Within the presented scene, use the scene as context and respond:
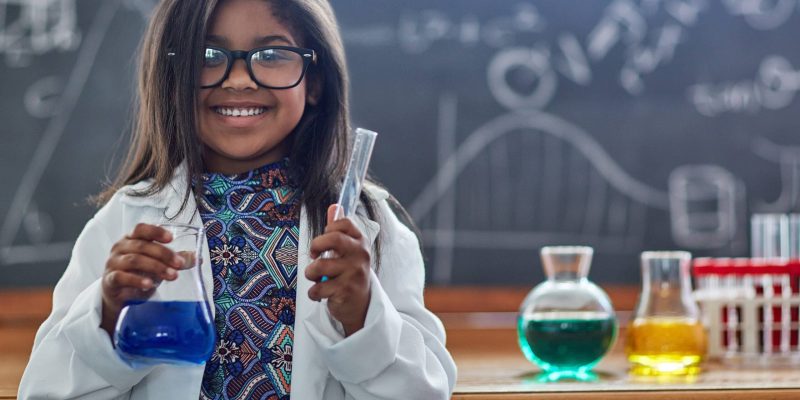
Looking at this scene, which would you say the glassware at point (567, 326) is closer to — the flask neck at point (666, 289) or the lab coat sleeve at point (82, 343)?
the flask neck at point (666, 289)

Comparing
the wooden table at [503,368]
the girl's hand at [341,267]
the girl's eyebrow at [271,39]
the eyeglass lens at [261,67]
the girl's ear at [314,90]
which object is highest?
the girl's eyebrow at [271,39]

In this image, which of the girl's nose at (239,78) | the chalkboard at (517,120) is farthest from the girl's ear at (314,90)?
the chalkboard at (517,120)

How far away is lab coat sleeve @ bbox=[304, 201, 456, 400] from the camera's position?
1.03 meters

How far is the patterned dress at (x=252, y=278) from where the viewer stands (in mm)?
1141

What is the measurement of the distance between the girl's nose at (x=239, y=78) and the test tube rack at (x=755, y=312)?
2.69 ft

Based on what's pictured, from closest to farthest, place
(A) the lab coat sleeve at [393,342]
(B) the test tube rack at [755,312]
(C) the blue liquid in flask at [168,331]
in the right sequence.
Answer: (C) the blue liquid in flask at [168,331], (A) the lab coat sleeve at [393,342], (B) the test tube rack at [755,312]

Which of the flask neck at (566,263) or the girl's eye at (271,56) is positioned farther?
the flask neck at (566,263)

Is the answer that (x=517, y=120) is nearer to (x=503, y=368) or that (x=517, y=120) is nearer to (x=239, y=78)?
(x=503, y=368)

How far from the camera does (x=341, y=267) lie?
38.6 inches

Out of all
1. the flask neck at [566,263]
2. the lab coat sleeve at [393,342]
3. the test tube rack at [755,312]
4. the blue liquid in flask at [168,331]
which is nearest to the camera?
the blue liquid in flask at [168,331]

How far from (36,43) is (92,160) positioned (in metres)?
0.26

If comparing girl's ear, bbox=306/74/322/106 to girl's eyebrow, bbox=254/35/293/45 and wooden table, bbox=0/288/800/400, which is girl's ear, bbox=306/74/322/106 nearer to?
girl's eyebrow, bbox=254/35/293/45

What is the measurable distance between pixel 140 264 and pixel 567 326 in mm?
633

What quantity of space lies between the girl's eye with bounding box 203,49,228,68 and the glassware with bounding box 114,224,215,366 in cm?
27
